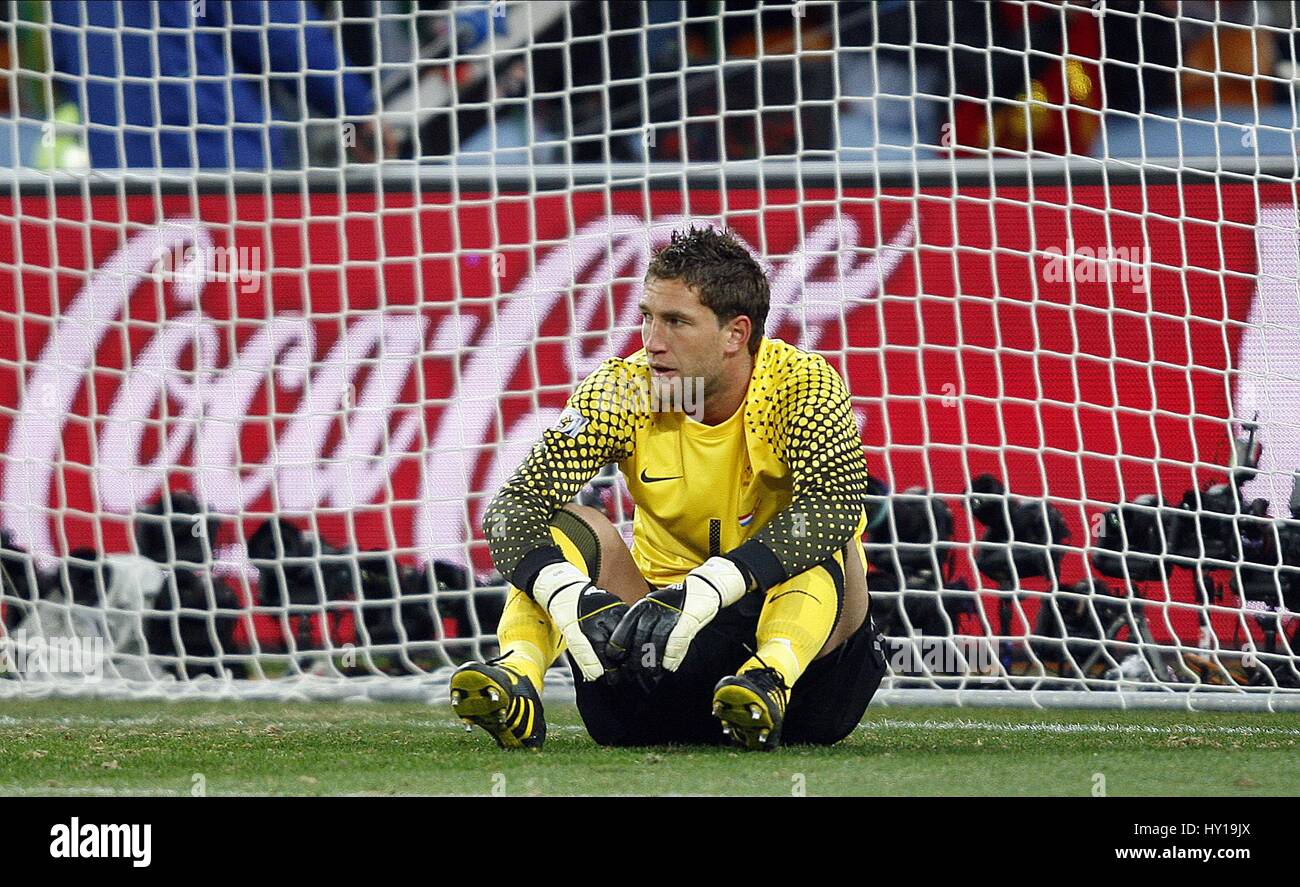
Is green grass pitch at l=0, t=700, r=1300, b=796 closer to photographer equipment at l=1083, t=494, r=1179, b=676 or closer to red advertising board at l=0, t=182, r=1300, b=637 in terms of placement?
photographer equipment at l=1083, t=494, r=1179, b=676

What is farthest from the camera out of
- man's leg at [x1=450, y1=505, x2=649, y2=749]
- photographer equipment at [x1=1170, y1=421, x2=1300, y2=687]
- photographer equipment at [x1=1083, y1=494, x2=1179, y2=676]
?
photographer equipment at [x1=1083, y1=494, x2=1179, y2=676]

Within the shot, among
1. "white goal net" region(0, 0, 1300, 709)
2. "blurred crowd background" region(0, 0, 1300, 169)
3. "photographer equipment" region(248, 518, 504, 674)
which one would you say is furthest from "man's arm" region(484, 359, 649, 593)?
"blurred crowd background" region(0, 0, 1300, 169)

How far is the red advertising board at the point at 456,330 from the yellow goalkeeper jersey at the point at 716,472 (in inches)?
78.8

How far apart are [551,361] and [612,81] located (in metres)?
0.99

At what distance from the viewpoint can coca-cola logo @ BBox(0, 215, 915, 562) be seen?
5.57 meters

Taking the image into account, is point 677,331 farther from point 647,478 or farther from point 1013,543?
point 1013,543

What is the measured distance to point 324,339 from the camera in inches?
223

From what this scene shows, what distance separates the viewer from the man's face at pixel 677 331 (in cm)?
345

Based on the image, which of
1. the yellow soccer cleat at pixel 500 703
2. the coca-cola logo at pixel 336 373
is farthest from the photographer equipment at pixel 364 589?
the yellow soccer cleat at pixel 500 703

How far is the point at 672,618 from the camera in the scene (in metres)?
3.23

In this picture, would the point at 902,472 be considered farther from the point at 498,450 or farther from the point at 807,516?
the point at 807,516

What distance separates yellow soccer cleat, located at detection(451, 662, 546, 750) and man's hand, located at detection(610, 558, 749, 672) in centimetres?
20

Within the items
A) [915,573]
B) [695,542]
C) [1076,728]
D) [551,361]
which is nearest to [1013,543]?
[915,573]

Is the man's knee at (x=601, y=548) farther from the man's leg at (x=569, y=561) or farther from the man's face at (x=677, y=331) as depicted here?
the man's face at (x=677, y=331)
